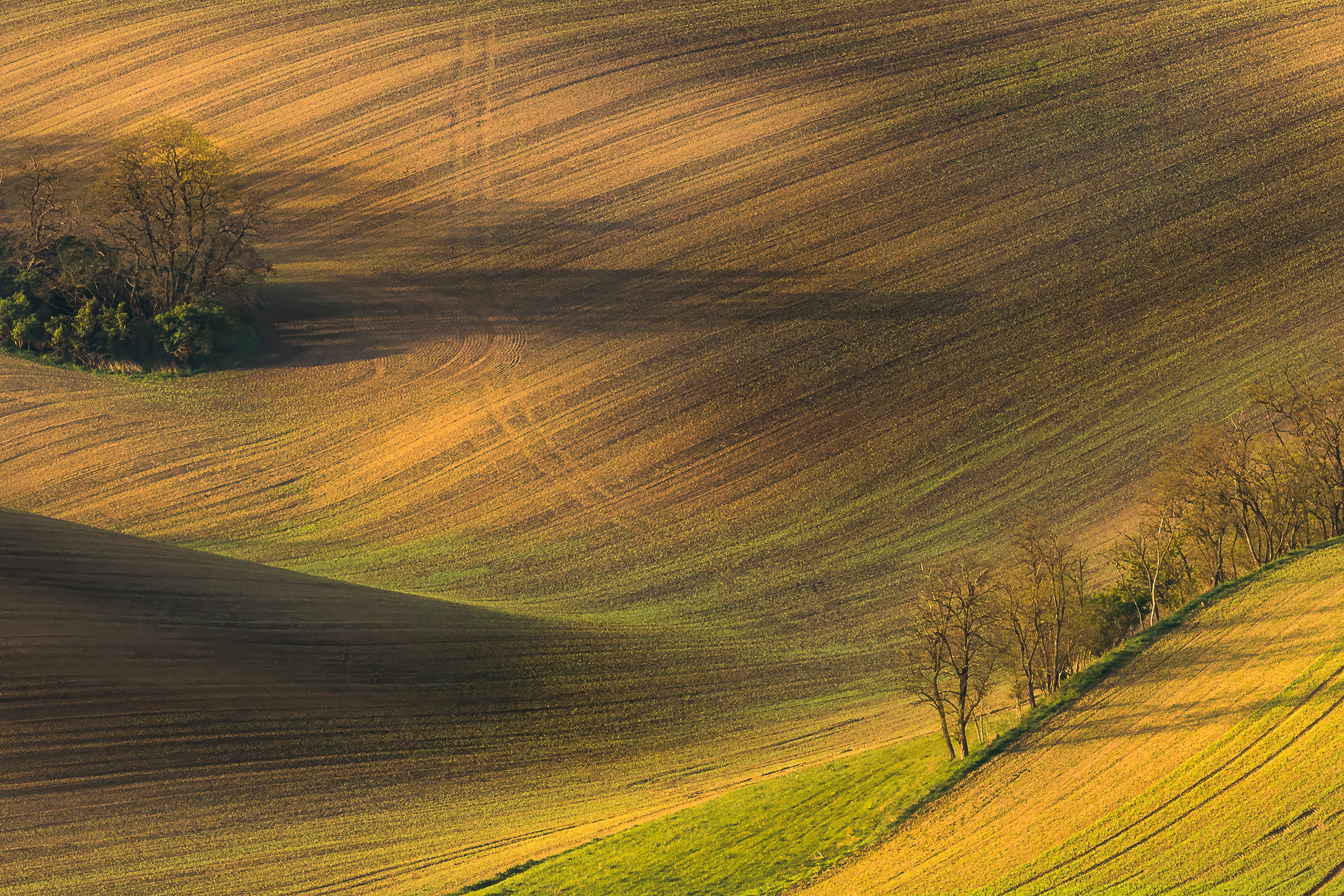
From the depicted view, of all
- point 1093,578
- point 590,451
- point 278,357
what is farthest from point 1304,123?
point 278,357

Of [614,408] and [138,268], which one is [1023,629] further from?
[138,268]

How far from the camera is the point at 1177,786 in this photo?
113ft

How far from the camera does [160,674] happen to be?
40781 mm

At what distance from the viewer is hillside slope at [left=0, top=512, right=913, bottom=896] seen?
35969mm

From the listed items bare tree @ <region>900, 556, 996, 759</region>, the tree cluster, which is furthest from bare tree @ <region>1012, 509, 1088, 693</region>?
bare tree @ <region>900, 556, 996, 759</region>

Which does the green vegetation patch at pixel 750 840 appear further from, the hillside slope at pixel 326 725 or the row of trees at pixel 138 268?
the row of trees at pixel 138 268

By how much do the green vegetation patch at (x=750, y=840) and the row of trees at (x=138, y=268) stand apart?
138ft

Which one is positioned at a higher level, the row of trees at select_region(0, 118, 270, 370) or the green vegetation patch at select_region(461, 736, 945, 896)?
the row of trees at select_region(0, 118, 270, 370)

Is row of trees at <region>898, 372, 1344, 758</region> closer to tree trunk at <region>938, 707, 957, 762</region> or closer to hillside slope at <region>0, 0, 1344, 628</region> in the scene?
tree trunk at <region>938, 707, 957, 762</region>

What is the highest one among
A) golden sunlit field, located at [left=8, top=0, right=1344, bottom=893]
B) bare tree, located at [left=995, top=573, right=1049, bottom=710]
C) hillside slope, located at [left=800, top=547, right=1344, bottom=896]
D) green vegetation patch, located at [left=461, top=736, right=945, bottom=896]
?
golden sunlit field, located at [left=8, top=0, right=1344, bottom=893]

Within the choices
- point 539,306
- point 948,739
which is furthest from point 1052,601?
point 539,306

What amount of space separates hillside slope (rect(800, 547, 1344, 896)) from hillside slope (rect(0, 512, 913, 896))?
6.94m

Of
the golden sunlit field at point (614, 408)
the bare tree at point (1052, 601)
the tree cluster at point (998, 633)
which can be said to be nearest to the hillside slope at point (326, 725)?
the golden sunlit field at point (614, 408)

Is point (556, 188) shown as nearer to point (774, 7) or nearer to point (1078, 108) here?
point (774, 7)
